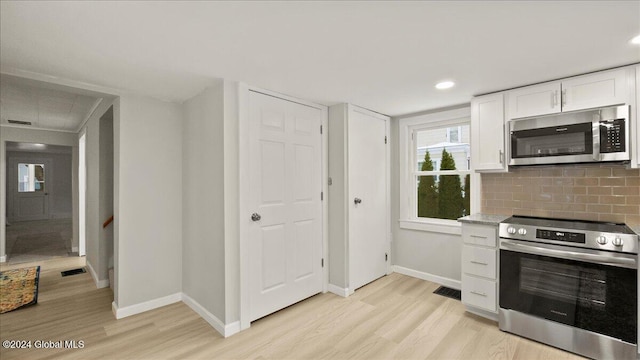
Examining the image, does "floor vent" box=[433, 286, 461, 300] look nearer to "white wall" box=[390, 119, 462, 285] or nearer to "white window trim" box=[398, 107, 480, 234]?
"white wall" box=[390, 119, 462, 285]

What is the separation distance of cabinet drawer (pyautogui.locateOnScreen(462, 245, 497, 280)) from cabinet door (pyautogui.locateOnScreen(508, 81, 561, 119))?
1.29 m

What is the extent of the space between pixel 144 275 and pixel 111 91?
5.99 feet

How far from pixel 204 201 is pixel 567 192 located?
3405mm

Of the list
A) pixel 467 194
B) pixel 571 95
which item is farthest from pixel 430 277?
pixel 571 95

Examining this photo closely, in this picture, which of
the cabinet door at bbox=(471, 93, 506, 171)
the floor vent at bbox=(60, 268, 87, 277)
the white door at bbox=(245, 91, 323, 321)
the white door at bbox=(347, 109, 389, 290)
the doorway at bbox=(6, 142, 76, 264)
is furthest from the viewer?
the doorway at bbox=(6, 142, 76, 264)

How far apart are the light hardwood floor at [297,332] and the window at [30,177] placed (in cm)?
850

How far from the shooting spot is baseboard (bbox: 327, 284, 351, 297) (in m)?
3.24

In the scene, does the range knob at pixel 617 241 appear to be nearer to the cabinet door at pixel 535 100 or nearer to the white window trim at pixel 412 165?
the cabinet door at pixel 535 100

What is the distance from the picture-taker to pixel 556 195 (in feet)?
9.02

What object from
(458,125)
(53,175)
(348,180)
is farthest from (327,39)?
(53,175)

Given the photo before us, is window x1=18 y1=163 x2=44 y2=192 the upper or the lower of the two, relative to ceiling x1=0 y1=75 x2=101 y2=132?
lower

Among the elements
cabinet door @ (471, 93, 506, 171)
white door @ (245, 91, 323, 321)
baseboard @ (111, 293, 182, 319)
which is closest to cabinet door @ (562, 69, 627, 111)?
cabinet door @ (471, 93, 506, 171)

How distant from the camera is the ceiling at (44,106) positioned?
322cm

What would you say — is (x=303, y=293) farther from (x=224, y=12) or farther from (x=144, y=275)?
(x=224, y=12)
